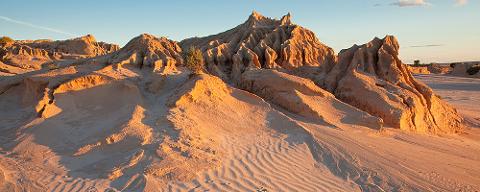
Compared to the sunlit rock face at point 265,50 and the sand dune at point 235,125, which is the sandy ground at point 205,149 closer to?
the sand dune at point 235,125

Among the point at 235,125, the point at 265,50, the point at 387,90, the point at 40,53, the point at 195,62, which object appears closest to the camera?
the point at 235,125

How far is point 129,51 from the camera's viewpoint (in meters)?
12.1

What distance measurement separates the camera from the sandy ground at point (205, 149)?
6030 mm

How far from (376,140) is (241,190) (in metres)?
3.81

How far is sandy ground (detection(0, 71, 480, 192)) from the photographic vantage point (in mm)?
6030

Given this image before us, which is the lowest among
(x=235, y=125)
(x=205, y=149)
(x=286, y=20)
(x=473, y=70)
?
(x=205, y=149)

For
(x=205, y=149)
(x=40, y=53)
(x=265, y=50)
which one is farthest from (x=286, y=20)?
(x=40, y=53)

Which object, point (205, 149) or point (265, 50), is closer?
point (205, 149)

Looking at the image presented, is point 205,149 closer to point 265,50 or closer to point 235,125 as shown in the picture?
point 235,125

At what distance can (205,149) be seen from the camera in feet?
23.1

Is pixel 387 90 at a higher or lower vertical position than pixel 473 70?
lower

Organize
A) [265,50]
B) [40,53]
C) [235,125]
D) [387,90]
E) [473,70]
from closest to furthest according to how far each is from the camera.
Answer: [235,125] < [387,90] < [265,50] < [40,53] < [473,70]

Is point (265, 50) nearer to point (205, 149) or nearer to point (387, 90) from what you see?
point (387, 90)

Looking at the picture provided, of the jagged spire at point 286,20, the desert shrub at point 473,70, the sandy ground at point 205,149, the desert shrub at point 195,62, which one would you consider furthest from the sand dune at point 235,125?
the desert shrub at point 473,70
